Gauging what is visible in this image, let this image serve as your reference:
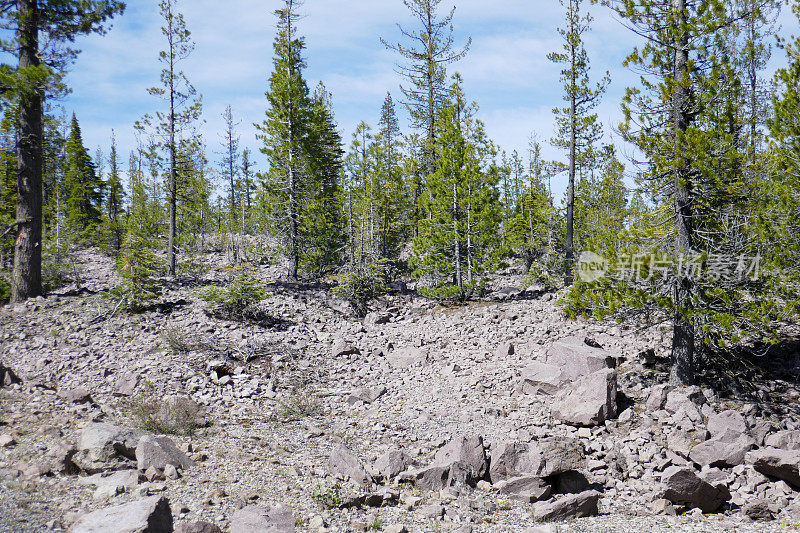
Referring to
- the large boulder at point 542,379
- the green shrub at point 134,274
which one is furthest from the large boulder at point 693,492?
the green shrub at point 134,274

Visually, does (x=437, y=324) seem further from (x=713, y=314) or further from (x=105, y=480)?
(x=105, y=480)

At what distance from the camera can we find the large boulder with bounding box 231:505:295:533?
450 centimetres

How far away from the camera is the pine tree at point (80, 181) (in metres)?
40.1

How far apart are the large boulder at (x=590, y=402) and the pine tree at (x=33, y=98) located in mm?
15432

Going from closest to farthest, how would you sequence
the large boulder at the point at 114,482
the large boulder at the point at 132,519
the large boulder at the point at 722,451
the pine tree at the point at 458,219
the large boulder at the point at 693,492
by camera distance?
the large boulder at the point at 132,519, the large boulder at the point at 114,482, the large boulder at the point at 693,492, the large boulder at the point at 722,451, the pine tree at the point at 458,219

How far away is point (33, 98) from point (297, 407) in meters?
12.5

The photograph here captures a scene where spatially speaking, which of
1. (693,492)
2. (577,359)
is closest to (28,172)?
(577,359)

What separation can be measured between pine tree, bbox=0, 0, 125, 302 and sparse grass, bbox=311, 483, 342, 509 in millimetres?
13153

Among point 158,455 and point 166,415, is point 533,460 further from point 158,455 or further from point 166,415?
point 166,415

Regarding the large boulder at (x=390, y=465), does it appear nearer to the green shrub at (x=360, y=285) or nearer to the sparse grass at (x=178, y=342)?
the sparse grass at (x=178, y=342)

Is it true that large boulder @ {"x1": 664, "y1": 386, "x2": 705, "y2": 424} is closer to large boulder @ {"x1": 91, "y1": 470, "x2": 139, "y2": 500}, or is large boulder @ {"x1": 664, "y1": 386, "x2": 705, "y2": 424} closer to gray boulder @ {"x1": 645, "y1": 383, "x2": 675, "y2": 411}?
gray boulder @ {"x1": 645, "y1": 383, "x2": 675, "y2": 411}

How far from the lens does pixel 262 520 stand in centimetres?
462

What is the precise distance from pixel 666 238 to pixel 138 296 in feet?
44.7

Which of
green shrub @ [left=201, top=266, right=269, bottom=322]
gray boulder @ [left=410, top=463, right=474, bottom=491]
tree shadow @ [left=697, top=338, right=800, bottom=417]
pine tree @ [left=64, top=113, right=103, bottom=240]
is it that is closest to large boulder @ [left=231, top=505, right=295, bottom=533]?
gray boulder @ [left=410, top=463, right=474, bottom=491]
